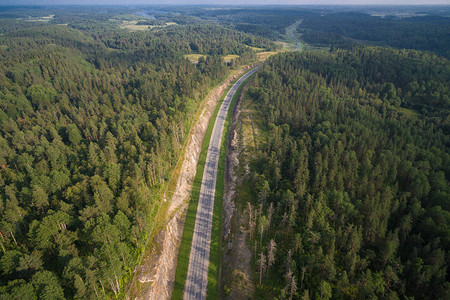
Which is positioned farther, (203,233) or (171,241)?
(203,233)

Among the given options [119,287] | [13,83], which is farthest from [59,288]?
[13,83]

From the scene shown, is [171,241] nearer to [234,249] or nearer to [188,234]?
[188,234]

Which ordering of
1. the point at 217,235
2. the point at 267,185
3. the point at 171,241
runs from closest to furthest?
the point at 171,241
the point at 217,235
the point at 267,185

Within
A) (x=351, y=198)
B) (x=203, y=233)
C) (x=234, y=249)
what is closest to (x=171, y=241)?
(x=203, y=233)

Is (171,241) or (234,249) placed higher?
(234,249)

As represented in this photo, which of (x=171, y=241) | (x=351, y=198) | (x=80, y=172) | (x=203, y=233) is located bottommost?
(x=203, y=233)

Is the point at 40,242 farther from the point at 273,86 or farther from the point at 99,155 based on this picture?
the point at 273,86

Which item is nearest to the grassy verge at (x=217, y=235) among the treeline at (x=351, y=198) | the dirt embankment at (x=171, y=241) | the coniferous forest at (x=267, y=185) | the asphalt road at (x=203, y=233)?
the asphalt road at (x=203, y=233)
